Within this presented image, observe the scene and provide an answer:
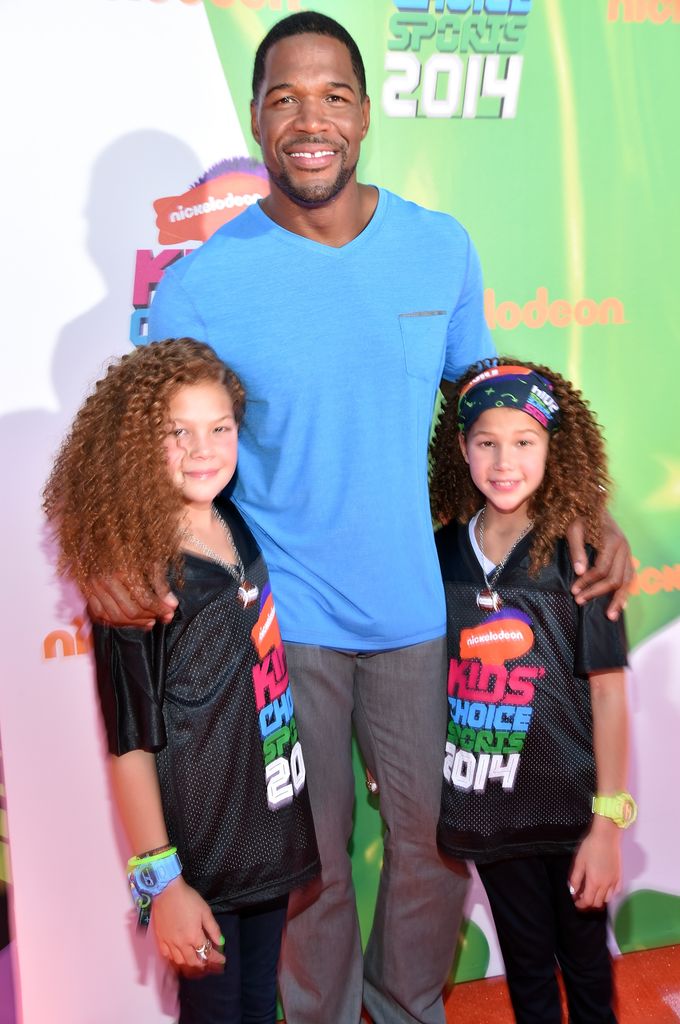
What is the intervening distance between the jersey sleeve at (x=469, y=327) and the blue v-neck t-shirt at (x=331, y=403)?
9 centimetres

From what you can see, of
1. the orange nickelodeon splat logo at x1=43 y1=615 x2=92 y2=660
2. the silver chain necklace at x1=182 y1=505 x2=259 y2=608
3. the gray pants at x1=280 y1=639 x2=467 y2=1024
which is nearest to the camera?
the silver chain necklace at x1=182 y1=505 x2=259 y2=608

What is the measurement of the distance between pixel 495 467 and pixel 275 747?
0.61m

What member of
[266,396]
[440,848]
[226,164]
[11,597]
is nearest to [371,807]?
[440,848]

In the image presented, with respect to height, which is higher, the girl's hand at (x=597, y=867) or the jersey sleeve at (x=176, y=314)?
the jersey sleeve at (x=176, y=314)

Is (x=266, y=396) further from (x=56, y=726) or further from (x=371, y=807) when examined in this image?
(x=371, y=807)

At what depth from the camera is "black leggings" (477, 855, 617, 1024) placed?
167 centimetres

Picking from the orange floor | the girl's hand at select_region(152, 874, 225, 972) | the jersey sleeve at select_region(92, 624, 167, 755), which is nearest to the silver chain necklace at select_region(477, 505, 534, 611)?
the jersey sleeve at select_region(92, 624, 167, 755)

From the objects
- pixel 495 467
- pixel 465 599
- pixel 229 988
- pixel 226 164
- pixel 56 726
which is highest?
pixel 226 164

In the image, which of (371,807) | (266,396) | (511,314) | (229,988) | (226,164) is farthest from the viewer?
(371,807)

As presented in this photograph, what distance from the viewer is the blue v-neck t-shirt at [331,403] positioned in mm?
1635

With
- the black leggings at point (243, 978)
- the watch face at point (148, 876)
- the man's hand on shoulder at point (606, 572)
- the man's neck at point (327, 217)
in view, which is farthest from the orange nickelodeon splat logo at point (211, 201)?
the black leggings at point (243, 978)

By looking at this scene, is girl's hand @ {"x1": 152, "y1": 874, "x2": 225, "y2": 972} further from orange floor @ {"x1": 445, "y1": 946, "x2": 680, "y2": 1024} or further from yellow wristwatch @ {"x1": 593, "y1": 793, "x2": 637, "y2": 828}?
orange floor @ {"x1": 445, "y1": 946, "x2": 680, "y2": 1024}

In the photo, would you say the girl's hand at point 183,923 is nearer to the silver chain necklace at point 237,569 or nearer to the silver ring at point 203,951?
the silver ring at point 203,951

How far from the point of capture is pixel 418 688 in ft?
Result: 5.71
